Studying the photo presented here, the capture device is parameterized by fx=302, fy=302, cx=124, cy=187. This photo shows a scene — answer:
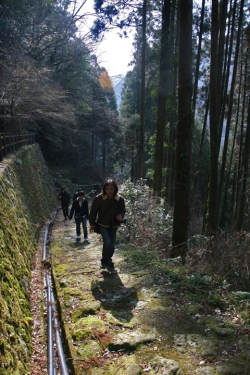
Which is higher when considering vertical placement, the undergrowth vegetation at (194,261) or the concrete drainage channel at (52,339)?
the undergrowth vegetation at (194,261)

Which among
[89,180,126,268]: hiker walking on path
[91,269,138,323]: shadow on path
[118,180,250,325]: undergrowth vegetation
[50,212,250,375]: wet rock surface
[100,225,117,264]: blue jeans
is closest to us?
[50,212,250,375]: wet rock surface

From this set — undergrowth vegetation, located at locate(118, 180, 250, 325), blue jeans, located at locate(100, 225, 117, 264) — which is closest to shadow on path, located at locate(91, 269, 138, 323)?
blue jeans, located at locate(100, 225, 117, 264)

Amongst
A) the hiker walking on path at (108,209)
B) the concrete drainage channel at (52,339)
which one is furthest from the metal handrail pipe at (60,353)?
the hiker walking on path at (108,209)

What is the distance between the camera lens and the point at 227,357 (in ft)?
10.8

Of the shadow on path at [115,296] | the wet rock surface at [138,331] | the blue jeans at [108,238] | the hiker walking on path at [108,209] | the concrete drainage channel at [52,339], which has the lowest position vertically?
the concrete drainage channel at [52,339]

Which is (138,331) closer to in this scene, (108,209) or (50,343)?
(50,343)

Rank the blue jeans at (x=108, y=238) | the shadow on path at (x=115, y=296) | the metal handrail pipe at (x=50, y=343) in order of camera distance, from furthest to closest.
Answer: the blue jeans at (x=108, y=238)
the shadow on path at (x=115, y=296)
the metal handrail pipe at (x=50, y=343)

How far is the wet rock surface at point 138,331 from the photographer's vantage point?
10.6ft

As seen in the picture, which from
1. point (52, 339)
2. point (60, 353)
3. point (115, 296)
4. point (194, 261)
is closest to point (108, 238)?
point (115, 296)

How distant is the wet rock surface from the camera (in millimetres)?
3221

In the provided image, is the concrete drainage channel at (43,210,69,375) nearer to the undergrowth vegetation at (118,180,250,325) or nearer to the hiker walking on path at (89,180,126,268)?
the hiker walking on path at (89,180,126,268)

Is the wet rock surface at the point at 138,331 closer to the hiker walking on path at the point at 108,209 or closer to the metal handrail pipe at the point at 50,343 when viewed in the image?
the metal handrail pipe at the point at 50,343

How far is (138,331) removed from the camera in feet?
Result: 12.8

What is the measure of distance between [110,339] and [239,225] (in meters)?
14.9
